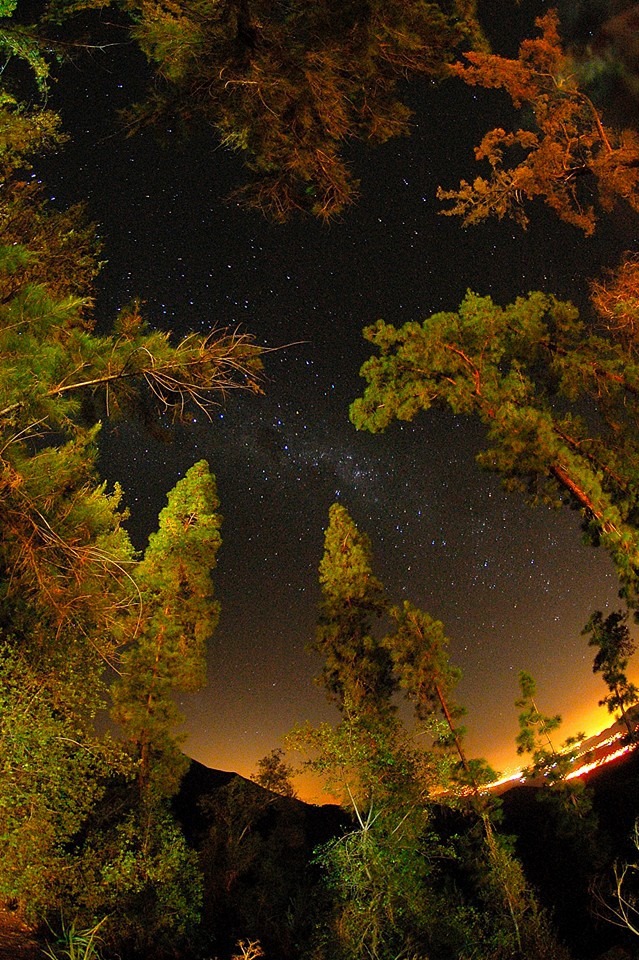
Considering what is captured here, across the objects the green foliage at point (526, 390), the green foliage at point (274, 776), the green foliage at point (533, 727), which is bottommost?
the green foliage at point (274, 776)

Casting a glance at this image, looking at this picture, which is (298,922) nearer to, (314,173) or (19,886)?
(19,886)

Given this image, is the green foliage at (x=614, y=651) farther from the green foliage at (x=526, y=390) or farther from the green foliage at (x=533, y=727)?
the green foliage at (x=526, y=390)

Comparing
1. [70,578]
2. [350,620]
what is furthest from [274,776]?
[70,578]

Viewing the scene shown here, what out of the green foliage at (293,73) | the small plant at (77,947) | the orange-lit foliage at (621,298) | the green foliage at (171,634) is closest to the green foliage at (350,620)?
the green foliage at (171,634)

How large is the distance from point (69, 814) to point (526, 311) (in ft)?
38.0

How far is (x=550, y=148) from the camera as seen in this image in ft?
35.7

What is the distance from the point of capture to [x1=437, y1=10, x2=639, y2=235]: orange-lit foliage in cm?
1025

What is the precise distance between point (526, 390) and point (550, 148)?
13.3 ft

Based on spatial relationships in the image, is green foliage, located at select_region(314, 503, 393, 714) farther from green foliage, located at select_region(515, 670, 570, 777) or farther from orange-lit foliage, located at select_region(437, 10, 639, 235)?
orange-lit foliage, located at select_region(437, 10, 639, 235)

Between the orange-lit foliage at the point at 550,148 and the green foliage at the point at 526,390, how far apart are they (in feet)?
5.45

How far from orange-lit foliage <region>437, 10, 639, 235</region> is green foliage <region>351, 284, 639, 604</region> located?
5.45 feet

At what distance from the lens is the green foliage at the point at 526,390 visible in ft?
35.6

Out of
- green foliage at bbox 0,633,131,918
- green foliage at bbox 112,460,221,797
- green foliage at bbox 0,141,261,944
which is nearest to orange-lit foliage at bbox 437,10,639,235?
green foliage at bbox 0,141,261,944

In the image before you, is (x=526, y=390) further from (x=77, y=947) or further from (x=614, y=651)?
(x=614, y=651)
